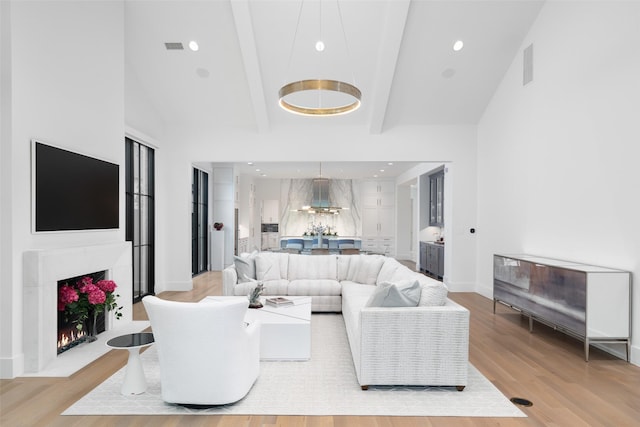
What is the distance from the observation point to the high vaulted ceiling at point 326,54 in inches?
207

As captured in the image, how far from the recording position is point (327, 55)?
5.86 m

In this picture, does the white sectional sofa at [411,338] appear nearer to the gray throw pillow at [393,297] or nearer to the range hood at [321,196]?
the gray throw pillow at [393,297]

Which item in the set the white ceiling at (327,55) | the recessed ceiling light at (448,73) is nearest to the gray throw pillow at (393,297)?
the white ceiling at (327,55)

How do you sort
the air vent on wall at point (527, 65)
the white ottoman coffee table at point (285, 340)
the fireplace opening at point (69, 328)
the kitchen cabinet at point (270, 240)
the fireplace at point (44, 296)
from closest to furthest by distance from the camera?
1. the fireplace at point (44, 296)
2. the white ottoman coffee table at point (285, 340)
3. the fireplace opening at point (69, 328)
4. the air vent on wall at point (527, 65)
5. the kitchen cabinet at point (270, 240)

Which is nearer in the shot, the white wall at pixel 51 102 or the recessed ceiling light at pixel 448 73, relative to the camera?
the white wall at pixel 51 102

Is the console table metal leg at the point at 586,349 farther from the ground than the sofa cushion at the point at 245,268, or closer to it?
closer to it

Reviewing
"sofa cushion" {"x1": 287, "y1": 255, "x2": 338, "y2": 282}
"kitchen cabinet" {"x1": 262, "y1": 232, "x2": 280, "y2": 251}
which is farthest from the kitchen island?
"sofa cushion" {"x1": 287, "y1": 255, "x2": 338, "y2": 282}

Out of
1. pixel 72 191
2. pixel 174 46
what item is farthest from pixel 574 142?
pixel 72 191

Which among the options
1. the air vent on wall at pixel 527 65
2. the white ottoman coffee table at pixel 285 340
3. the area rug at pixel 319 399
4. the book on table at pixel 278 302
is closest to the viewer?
the area rug at pixel 319 399

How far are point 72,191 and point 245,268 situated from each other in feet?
7.96

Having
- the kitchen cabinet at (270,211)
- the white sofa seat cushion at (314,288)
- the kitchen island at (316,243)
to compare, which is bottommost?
the white sofa seat cushion at (314,288)

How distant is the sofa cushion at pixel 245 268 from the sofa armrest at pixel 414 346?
2902 millimetres

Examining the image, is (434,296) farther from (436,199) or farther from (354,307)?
(436,199)

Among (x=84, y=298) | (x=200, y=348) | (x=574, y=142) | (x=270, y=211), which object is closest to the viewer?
(x=200, y=348)
